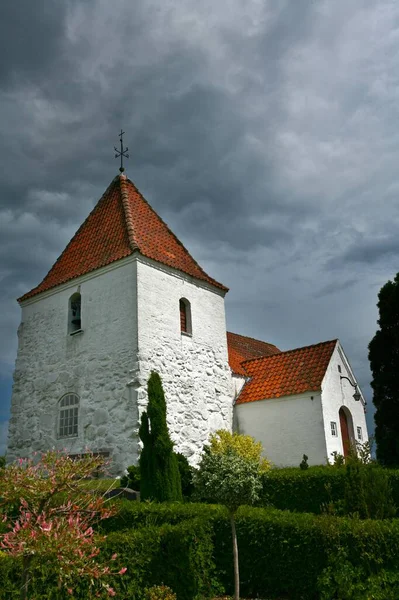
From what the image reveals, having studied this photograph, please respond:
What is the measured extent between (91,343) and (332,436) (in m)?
7.46

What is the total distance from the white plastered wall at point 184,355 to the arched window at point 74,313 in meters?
2.57

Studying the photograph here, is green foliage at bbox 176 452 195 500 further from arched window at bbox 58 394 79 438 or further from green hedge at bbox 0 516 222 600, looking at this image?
green hedge at bbox 0 516 222 600

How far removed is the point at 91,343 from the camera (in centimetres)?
1473

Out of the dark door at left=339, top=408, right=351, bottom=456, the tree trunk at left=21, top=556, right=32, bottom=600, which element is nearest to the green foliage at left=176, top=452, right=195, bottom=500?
the dark door at left=339, top=408, right=351, bottom=456

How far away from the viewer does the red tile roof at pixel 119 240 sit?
1538cm

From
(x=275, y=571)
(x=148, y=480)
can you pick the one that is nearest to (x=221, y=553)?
(x=275, y=571)

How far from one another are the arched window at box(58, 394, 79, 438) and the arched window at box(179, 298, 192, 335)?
12.2ft

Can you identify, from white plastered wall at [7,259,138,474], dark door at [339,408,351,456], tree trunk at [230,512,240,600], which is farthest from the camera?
dark door at [339,408,351,456]

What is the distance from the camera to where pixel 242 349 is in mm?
20906

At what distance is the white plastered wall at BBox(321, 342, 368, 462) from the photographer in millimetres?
15181

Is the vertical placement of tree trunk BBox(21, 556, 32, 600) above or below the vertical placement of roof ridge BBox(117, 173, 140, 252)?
below

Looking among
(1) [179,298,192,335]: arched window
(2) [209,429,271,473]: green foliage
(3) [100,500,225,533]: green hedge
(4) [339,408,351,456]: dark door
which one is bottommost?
(3) [100,500,225,533]: green hedge

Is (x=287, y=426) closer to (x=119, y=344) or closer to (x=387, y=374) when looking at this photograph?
(x=387, y=374)

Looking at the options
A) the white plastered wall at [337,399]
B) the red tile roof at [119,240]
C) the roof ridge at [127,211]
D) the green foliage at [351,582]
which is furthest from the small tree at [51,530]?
the white plastered wall at [337,399]
